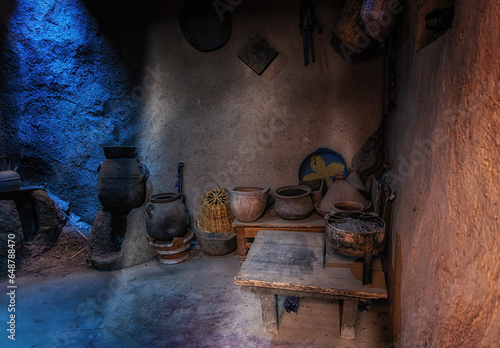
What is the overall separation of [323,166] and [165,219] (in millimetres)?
2146

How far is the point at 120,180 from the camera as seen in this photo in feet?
11.6

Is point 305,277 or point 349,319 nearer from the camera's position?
point 305,277

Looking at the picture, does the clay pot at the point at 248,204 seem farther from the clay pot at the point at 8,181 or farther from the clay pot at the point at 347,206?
the clay pot at the point at 8,181

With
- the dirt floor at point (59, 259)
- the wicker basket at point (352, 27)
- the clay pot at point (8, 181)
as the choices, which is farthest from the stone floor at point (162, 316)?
the wicker basket at point (352, 27)

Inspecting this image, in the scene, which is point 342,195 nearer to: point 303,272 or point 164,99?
point 303,272

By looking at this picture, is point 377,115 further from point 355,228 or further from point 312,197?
point 355,228

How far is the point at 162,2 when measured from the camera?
3537mm

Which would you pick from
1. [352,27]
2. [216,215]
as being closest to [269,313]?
[216,215]

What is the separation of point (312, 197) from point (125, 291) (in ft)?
7.62

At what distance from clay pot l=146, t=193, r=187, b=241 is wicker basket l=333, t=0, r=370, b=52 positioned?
2796 millimetres

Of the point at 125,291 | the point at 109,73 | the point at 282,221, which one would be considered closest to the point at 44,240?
the point at 125,291

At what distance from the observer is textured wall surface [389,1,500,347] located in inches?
28.2

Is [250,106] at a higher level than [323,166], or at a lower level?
higher

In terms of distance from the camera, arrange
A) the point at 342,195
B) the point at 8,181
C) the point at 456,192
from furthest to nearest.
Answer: the point at 8,181 < the point at 342,195 < the point at 456,192
